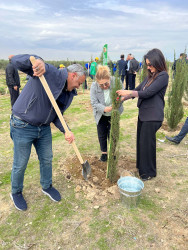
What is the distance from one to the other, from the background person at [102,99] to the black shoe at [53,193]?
53.1 inches

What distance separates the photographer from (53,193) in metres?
3.15

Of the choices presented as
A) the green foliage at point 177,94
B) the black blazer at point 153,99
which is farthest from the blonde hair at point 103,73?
the green foliage at point 177,94

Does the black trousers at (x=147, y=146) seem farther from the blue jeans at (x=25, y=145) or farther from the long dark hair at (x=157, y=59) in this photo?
the blue jeans at (x=25, y=145)

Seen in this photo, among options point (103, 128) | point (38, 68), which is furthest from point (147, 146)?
point (38, 68)

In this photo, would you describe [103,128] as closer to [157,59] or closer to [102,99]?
[102,99]

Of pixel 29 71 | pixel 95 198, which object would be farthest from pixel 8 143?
pixel 29 71

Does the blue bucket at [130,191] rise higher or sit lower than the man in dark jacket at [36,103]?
lower

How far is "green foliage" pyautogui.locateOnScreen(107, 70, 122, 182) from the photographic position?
289 centimetres

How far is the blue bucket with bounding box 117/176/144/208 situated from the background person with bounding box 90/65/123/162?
102cm

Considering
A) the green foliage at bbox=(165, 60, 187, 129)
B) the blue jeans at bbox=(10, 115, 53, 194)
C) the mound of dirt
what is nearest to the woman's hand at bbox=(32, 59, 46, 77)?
the blue jeans at bbox=(10, 115, 53, 194)

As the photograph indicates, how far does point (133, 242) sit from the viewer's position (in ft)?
7.84

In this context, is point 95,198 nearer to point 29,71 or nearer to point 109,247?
point 109,247

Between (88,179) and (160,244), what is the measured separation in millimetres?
1557

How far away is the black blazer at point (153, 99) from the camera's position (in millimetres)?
2982
